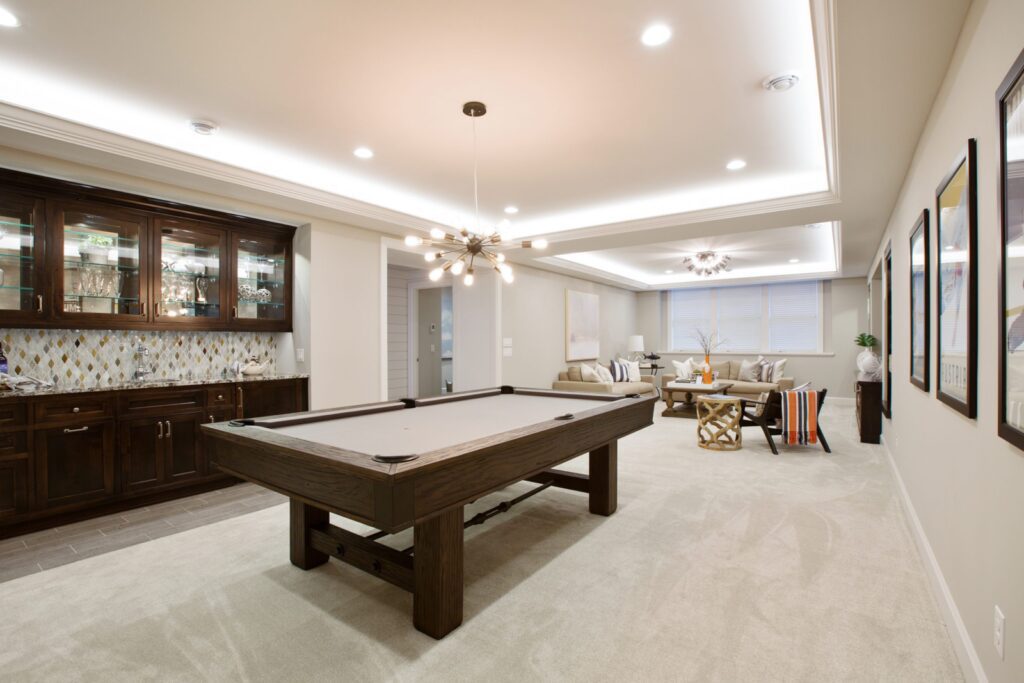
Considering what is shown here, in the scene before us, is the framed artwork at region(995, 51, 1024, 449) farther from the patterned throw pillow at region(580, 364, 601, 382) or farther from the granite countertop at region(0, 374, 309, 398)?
the patterned throw pillow at region(580, 364, 601, 382)

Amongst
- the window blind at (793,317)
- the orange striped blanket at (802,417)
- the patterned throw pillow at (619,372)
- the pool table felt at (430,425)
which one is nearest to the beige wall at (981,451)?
the pool table felt at (430,425)

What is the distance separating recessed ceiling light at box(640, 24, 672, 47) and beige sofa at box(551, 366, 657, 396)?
5.35m

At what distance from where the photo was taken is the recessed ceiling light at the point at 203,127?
3164 mm

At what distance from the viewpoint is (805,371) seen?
31.0 ft

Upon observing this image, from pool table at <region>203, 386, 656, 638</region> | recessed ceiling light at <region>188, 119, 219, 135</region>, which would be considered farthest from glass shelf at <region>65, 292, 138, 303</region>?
pool table at <region>203, 386, 656, 638</region>

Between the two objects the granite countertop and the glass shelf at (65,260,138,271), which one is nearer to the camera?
the granite countertop

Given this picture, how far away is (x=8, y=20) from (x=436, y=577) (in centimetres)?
311

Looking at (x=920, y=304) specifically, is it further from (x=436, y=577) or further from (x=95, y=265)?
(x=95, y=265)

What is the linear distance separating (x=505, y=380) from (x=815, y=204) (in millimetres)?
4191

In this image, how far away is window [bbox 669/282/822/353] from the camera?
31.3 feet

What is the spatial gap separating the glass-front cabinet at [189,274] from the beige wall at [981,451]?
4.86m

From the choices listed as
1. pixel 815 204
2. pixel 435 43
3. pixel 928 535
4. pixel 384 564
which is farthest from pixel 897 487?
pixel 435 43

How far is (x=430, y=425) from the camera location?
8.53ft

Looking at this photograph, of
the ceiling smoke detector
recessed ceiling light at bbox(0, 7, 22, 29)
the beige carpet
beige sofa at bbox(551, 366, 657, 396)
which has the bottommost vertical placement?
the beige carpet
